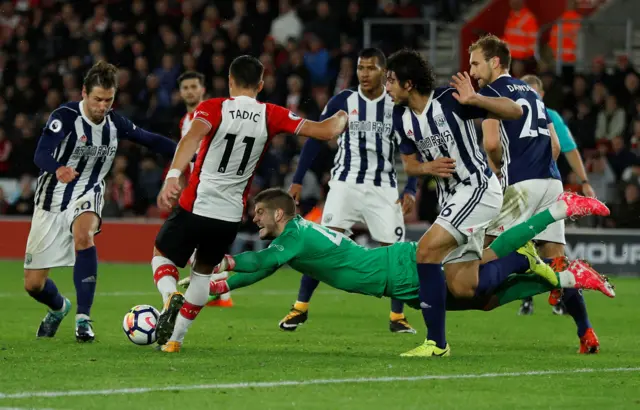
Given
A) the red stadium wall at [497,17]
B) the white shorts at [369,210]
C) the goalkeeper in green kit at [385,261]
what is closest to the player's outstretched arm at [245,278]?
the goalkeeper in green kit at [385,261]

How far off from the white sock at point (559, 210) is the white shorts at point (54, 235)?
3.37 m

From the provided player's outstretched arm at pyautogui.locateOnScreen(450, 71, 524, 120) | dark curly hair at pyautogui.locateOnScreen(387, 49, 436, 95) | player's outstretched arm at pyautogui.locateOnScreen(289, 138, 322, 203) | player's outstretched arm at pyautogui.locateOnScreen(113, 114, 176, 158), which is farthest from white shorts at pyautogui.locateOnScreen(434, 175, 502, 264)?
player's outstretched arm at pyautogui.locateOnScreen(289, 138, 322, 203)

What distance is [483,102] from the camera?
299 inches

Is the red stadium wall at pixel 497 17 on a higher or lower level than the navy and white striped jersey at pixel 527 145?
higher

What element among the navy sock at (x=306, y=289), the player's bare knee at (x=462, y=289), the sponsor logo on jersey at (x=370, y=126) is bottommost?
the navy sock at (x=306, y=289)

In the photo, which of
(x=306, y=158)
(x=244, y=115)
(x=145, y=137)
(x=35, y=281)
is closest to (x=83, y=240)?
(x=35, y=281)

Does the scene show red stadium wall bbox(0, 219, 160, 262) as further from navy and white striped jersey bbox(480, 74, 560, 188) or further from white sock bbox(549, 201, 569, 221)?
white sock bbox(549, 201, 569, 221)

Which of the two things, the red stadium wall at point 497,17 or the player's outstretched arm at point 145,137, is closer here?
the player's outstretched arm at point 145,137

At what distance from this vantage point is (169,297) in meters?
7.95

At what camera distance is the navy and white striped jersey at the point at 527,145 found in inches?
352

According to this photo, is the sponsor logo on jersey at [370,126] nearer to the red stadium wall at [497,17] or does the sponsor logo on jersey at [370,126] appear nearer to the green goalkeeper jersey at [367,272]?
the green goalkeeper jersey at [367,272]

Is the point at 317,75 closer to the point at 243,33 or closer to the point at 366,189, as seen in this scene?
the point at 243,33

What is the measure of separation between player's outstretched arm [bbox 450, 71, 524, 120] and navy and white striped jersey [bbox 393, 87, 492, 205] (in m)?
0.18

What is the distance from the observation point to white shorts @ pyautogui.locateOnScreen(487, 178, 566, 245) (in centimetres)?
893
